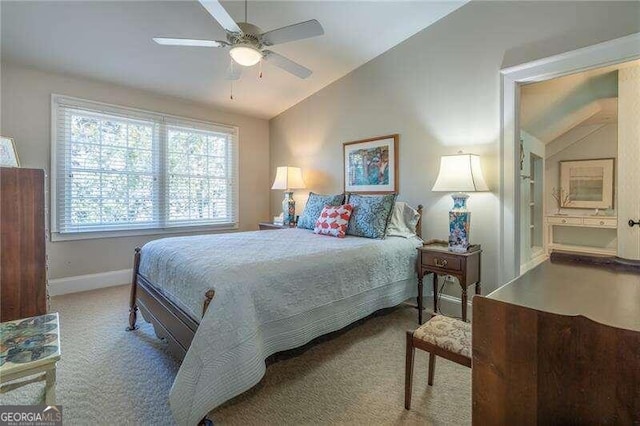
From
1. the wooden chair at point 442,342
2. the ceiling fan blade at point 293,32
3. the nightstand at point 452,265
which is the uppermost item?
the ceiling fan blade at point 293,32

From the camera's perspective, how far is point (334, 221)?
3.05 m

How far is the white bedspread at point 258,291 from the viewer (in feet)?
4.72

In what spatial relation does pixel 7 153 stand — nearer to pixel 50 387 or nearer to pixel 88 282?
pixel 88 282

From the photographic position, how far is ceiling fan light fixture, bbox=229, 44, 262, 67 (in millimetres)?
2084

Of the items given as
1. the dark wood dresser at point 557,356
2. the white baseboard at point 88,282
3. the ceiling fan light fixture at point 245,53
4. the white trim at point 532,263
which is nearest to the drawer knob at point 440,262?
the dark wood dresser at point 557,356

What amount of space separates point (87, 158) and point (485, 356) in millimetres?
4216

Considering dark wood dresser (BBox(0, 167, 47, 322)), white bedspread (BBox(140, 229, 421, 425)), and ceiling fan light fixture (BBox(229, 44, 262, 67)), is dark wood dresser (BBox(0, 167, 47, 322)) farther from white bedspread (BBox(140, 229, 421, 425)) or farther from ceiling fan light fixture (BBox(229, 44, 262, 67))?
ceiling fan light fixture (BBox(229, 44, 262, 67))

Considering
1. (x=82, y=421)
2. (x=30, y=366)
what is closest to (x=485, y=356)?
(x=30, y=366)

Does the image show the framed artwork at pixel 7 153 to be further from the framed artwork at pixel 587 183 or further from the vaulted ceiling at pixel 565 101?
the framed artwork at pixel 587 183

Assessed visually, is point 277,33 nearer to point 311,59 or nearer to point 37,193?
point 311,59

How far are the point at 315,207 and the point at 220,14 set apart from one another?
212 cm

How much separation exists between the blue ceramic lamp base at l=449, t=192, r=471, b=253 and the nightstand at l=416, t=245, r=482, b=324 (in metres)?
0.07

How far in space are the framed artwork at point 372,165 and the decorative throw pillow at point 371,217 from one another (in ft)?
1.60

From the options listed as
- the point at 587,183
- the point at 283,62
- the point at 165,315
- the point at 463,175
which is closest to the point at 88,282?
the point at 165,315
